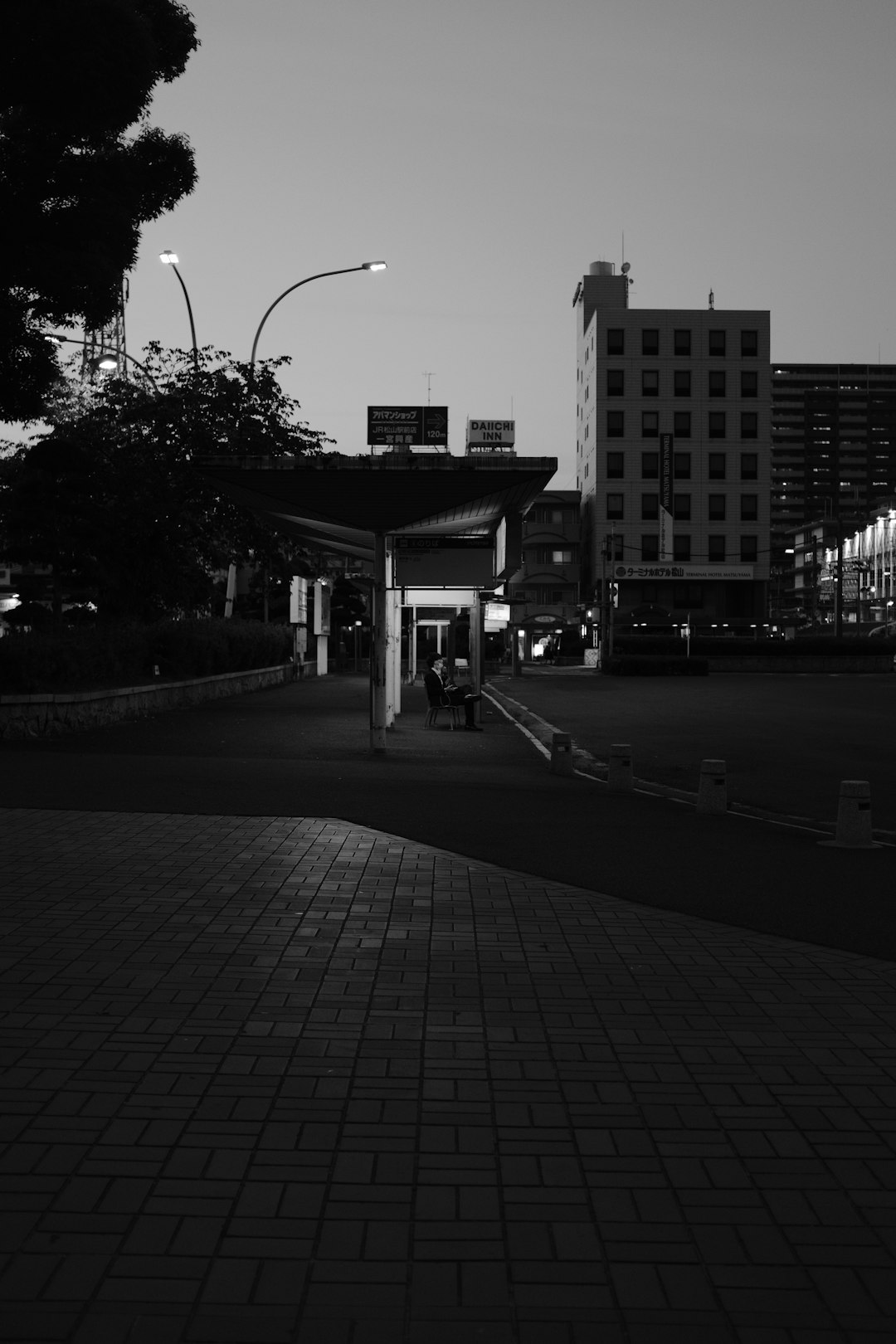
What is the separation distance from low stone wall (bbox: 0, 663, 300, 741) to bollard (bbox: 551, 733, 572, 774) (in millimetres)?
7768

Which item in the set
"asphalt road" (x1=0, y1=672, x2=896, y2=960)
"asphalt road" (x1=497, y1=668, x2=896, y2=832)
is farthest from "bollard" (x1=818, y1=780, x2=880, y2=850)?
"asphalt road" (x1=497, y1=668, x2=896, y2=832)

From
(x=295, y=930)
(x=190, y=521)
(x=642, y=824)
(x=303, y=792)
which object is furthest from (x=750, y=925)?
(x=190, y=521)

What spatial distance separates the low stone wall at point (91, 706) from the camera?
19.3 meters

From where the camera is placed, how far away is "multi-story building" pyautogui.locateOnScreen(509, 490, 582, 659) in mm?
92375

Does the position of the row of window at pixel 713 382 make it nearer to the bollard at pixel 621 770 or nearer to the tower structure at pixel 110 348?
the tower structure at pixel 110 348

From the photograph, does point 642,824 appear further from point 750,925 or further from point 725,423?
point 725,423

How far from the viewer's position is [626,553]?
84.4 metres

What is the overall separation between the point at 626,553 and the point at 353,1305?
82.4 m

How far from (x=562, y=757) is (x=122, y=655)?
464 inches

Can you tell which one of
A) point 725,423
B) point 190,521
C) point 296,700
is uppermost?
point 725,423

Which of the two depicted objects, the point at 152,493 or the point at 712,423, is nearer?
the point at 152,493

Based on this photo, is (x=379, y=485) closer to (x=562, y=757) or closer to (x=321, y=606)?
(x=562, y=757)

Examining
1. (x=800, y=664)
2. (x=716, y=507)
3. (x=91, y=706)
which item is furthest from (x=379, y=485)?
(x=716, y=507)

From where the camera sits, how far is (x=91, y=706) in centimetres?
2164
